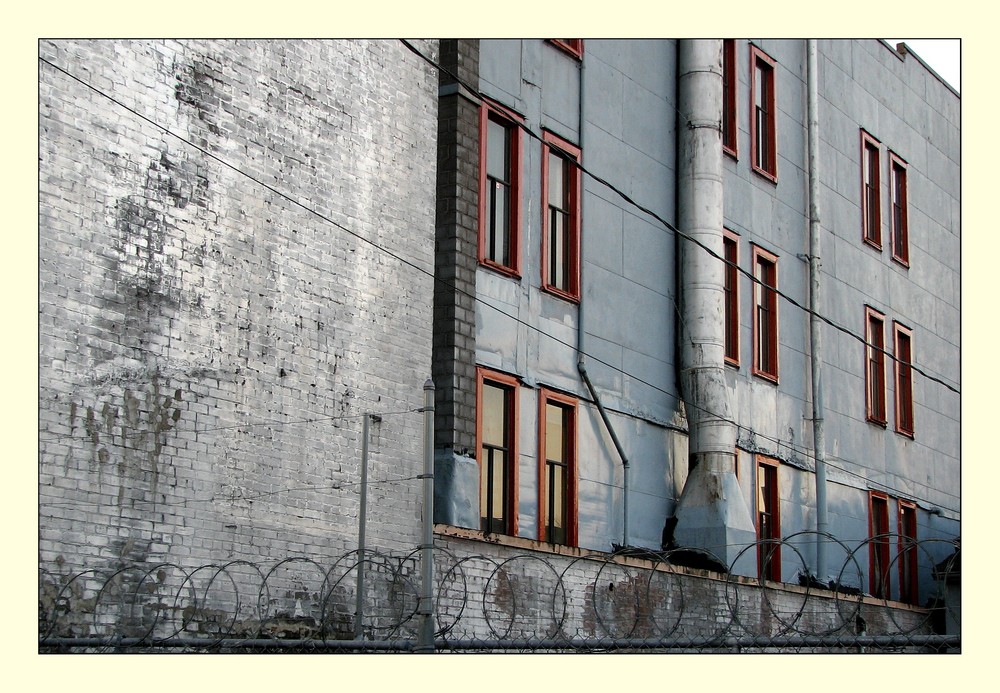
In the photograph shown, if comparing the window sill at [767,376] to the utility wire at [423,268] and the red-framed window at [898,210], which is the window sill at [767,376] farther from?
the red-framed window at [898,210]

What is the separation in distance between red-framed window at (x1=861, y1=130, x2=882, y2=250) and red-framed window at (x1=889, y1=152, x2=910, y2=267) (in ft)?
1.79

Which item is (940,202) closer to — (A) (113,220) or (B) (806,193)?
(B) (806,193)

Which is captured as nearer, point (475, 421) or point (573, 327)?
point (475, 421)

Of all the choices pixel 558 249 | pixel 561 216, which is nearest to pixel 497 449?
pixel 558 249

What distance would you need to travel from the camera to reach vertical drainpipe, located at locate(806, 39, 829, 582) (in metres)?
21.3

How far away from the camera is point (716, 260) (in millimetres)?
18906

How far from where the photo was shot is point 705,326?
61.5 feet

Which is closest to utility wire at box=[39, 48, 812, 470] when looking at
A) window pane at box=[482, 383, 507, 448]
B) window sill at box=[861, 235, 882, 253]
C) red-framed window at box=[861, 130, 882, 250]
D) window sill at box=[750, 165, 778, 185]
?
window pane at box=[482, 383, 507, 448]

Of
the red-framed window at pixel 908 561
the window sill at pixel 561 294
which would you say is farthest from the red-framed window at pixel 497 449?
the red-framed window at pixel 908 561

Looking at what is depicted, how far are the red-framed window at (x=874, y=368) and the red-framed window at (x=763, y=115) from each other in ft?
11.6

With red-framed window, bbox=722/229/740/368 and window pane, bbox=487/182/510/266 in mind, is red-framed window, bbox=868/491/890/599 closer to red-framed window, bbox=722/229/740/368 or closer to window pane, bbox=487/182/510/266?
red-framed window, bbox=722/229/740/368

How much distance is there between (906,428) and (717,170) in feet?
24.0

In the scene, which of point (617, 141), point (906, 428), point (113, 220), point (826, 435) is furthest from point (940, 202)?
point (113, 220)

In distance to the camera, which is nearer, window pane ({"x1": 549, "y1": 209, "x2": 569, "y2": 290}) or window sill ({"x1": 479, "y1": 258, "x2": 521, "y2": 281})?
window sill ({"x1": 479, "y1": 258, "x2": 521, "y2": 281})
